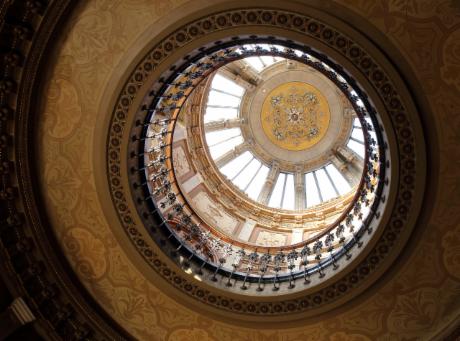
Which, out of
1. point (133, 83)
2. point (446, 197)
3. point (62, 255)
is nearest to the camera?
point (446, 197)

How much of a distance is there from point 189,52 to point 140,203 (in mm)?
3023

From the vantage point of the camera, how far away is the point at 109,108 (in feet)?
23.1

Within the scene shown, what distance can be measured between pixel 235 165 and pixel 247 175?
2.07 ft

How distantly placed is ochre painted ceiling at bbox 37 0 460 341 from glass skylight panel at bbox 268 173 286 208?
25.1 feet

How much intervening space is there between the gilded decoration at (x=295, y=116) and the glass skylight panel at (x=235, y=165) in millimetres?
1376

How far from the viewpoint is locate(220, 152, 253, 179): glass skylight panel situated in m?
15.1

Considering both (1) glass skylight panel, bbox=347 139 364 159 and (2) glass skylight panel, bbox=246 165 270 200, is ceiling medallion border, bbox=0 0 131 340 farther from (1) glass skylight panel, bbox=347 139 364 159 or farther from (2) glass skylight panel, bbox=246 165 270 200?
(1) glass skylight panel, bbox=347 139 364 159

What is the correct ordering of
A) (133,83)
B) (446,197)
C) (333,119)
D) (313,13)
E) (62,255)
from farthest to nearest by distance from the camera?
(333,119) → (62,255) → (133,83) → (446,197) → (313,13)

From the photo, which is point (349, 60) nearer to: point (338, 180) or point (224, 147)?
point (338, 180)

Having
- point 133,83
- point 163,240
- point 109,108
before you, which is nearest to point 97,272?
point 163,240

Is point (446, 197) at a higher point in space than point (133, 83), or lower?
lower

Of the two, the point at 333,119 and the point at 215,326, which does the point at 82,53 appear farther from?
the point at 333,119

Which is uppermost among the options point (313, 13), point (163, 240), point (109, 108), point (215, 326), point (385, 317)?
point (313, 13)

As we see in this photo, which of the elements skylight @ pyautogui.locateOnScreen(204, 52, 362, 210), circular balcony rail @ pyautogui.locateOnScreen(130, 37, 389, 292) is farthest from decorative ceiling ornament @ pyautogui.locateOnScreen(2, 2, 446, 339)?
skylight @ pyautogui.locateOnScreen(204, 52, 362, 210)
